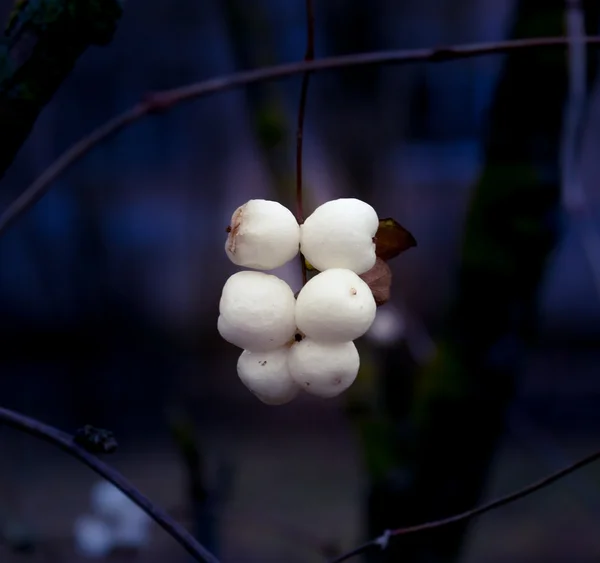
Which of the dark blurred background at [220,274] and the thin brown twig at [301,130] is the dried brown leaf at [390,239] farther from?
the dark blurred background at [220,274]

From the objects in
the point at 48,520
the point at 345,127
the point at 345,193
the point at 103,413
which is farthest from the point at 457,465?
the point at 103,413

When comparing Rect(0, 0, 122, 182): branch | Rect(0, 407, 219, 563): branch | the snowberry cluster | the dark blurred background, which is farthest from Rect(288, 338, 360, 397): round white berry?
the dark blurred background

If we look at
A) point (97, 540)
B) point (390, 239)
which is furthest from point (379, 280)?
point (97, 540)

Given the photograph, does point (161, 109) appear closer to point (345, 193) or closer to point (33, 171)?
point (345, 193)

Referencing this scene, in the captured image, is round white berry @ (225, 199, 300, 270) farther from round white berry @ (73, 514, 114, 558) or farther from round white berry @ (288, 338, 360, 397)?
round white berry @ (73, 514, 114, 558)

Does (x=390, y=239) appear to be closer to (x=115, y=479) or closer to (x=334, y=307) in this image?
(x=334, y=307)

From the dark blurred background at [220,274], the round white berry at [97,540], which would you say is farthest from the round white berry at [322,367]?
the dark blurred background at [220,274]
